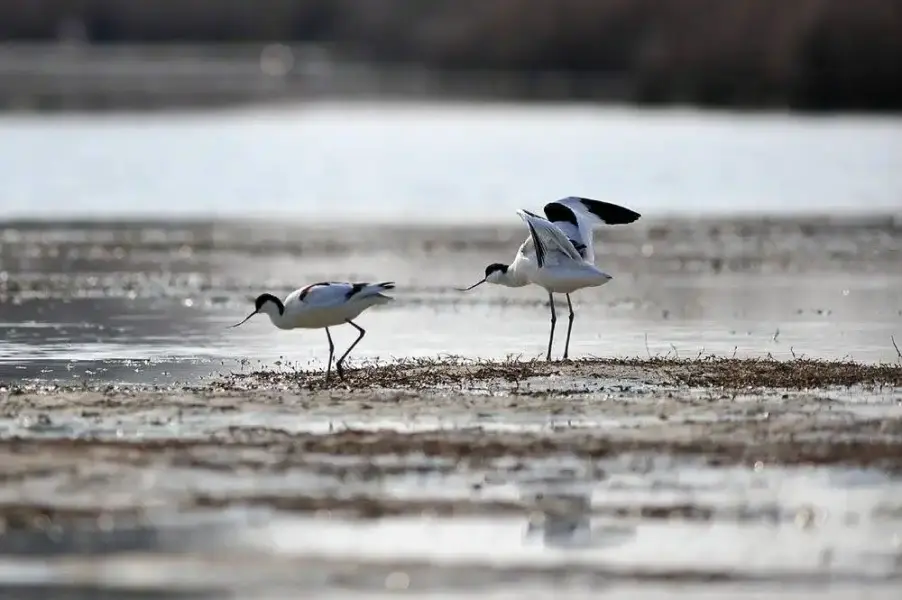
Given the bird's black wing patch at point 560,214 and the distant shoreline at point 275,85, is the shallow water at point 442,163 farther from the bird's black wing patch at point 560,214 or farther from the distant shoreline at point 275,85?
the bird's black wing patch at point 560,214

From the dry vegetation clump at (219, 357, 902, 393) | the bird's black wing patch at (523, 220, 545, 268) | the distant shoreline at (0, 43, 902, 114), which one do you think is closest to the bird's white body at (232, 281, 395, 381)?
the dry vegetation clump at (219, 357, 902, 393)

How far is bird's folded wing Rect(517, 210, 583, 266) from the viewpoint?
15.4m

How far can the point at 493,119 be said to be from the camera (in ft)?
198

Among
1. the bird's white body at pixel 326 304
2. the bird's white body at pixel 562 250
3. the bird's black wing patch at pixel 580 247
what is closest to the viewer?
the bird's white body at pixel 326 304

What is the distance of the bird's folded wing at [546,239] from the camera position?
50.7ft

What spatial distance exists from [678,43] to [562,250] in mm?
50741

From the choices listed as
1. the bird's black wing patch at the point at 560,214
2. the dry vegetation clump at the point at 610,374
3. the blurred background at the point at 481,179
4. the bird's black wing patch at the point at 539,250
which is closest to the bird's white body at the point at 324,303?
the dry vegetation clump at the point at 610,374

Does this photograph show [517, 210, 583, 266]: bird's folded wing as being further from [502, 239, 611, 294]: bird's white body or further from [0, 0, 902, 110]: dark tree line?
[0, 0, 902, 110]: dark tree line

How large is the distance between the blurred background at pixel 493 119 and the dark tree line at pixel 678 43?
8 cm

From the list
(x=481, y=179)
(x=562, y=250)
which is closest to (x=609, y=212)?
(x=562, y=250)

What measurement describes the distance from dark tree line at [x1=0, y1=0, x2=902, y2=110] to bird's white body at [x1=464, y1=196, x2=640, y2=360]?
44.9 metres

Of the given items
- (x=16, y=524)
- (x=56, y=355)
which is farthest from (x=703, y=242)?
(x=16, y=524)

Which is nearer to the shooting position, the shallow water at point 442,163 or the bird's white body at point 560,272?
the bird's white body at point 560,272

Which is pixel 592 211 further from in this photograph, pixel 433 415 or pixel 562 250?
pixel 433 415
